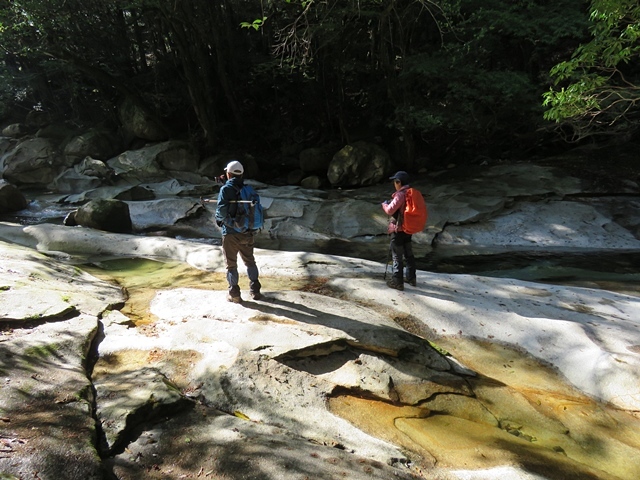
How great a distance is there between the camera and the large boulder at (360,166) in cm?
1490

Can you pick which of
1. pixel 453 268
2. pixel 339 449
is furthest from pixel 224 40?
pixel 339 449

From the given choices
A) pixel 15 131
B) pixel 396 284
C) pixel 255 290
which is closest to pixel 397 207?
pixel 396 284

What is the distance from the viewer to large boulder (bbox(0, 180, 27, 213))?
12.9 metres

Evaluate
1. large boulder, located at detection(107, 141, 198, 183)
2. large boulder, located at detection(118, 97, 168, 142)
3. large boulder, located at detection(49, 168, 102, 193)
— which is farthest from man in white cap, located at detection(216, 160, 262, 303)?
large boulder, located at detection(118, 97, 168, 142)

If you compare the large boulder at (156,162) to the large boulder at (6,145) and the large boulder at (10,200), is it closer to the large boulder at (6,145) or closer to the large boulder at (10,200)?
the large boulder at (10,200)

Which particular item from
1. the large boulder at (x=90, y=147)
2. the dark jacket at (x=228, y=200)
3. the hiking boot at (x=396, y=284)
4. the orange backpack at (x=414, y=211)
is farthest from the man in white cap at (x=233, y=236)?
the large boulder at (x=90, y=147)

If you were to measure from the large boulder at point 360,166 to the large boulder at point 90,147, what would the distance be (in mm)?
10387

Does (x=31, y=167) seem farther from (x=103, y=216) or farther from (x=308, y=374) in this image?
(x=308, y=374)

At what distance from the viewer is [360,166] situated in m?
14.9

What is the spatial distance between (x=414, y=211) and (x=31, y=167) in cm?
1797

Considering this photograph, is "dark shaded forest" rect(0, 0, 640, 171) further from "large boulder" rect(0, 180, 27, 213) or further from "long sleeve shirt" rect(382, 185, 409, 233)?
"large boulder" rect(0, 180, 27, 213)

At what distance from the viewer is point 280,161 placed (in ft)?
59.3

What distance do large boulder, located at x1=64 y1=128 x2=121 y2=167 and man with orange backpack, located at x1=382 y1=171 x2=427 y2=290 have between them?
1648cm

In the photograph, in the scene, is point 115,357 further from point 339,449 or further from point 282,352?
point 339,449
